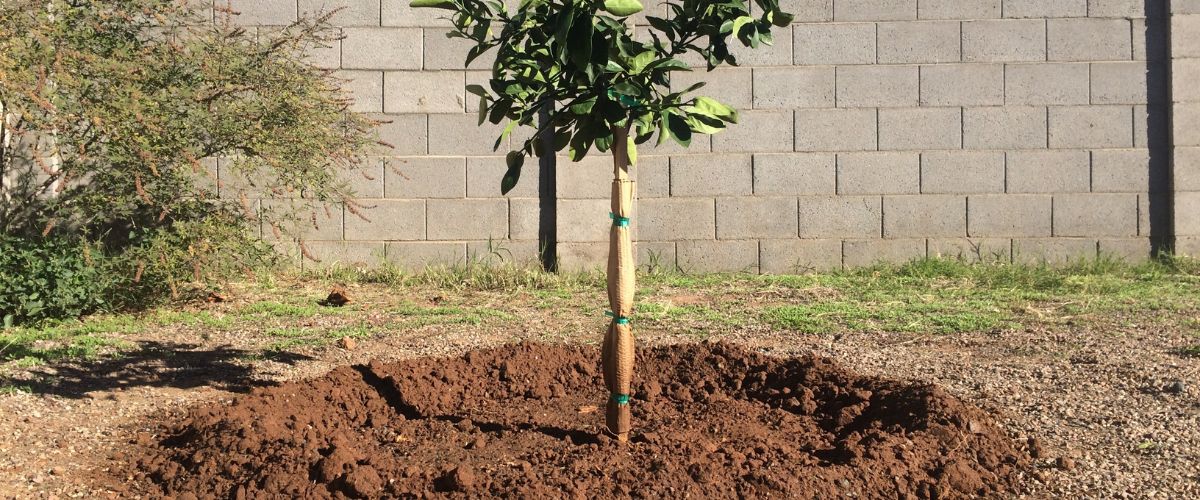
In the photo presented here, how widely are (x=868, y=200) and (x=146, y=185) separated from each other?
444cm

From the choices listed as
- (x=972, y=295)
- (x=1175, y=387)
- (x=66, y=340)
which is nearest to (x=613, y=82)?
(x=1175, y=387)

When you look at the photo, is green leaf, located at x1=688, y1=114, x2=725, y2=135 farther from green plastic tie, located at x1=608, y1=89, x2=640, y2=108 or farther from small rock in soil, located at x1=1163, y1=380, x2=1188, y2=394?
small rock in soil, located at x1=1163, y1=380, x2=1188, y2=394

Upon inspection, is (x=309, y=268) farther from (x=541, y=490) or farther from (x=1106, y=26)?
(x=1106, y=26)

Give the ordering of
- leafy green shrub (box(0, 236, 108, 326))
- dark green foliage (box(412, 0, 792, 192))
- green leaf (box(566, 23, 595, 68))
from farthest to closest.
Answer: leafy green shrub (box(0, 236, 108, 326)), dark green foliage (box(412, 0, 792, 192)), green leaf (box(566, 23, 595, 68))

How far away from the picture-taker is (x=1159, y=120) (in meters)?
7.07

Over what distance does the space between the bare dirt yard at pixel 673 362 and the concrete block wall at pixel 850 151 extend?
1.02 ft

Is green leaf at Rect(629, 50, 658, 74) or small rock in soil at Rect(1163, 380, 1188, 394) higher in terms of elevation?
green leaf at Rect(629, 50, 658, 74)

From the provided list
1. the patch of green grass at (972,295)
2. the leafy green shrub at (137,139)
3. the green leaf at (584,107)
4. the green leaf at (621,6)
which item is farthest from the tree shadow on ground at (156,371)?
the patch of green grass at (972,295)

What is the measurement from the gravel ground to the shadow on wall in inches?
69.6

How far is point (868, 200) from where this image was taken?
7.11 metres

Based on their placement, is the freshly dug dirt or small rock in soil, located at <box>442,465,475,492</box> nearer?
small rock in soil, located at <box>442,465,475,492</box>

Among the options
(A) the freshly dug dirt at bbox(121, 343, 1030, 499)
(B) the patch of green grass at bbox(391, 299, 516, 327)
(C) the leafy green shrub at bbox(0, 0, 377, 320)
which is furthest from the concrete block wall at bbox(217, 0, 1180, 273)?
(A) the freshly dug dirt at bbox(121, 343, 1030, 499)

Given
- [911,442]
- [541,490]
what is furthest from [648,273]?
[541,490]

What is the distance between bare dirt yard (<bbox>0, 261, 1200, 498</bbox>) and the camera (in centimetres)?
319
